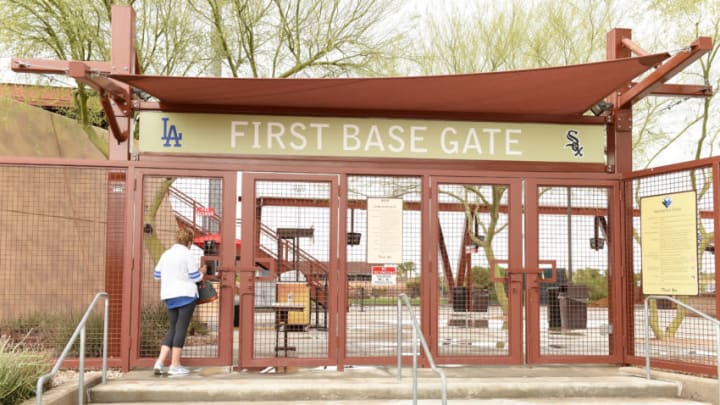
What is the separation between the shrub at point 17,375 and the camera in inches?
228

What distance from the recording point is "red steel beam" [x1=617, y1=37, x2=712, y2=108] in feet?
22.5

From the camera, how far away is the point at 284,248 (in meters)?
8.55

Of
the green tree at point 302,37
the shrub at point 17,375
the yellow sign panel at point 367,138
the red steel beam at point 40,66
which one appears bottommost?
the shrub at point 17,375

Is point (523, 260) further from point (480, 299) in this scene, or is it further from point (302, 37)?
point (302, 37)

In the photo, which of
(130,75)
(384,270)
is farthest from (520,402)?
(130,75)

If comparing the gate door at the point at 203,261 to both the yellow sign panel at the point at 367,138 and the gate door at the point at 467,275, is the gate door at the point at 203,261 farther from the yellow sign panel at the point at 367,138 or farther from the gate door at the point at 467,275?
the gate door at the point at 467,275

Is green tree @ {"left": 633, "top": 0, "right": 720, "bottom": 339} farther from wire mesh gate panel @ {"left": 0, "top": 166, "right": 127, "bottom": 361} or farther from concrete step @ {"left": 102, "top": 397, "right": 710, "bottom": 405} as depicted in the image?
wire mesh gate panel @ {"left": 0, "top": 166, "right": 127, "bottom": 361}

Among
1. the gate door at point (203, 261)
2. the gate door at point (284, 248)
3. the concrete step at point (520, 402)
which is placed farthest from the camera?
the gate door at point (284, 248)

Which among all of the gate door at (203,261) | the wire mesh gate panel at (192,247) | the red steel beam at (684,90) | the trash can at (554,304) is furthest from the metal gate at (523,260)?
the wire mesh gate panel at (192,247)

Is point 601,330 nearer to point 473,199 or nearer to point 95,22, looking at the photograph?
point 473,199

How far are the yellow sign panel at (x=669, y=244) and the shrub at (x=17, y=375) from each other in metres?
6.47

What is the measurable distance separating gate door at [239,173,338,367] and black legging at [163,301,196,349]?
0.65 metres

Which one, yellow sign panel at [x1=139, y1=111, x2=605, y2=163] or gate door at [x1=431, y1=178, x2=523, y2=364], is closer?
yellow sign panel at [x1=139, y1=111, x2=605, y2=163]

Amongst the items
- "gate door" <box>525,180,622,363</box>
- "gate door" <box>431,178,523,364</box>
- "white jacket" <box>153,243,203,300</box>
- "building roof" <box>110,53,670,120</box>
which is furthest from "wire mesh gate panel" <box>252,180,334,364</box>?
"gate door" <box>525,180,622,363</box>
